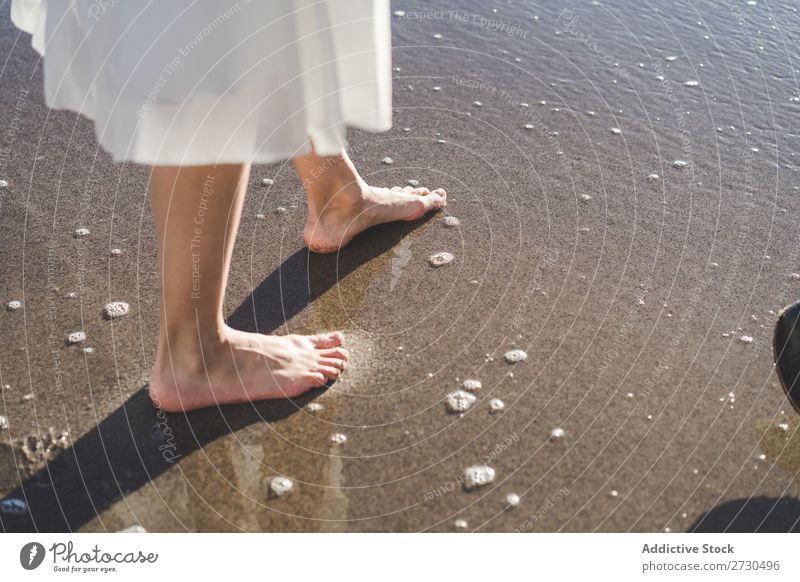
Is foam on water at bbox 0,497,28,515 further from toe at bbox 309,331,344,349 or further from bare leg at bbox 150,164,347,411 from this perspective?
toe at bbox 309,331,344,349

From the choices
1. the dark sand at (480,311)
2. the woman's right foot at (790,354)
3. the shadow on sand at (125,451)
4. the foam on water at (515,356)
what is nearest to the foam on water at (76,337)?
the dark sand at (480,311)

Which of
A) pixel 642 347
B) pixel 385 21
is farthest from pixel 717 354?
pixel 385 21

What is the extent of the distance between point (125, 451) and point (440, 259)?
0.87 meters

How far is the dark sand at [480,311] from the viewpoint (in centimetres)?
144

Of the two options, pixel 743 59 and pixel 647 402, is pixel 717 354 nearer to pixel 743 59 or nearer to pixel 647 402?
pixel 647 402

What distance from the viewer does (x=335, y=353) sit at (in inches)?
66.7

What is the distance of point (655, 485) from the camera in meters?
1.46

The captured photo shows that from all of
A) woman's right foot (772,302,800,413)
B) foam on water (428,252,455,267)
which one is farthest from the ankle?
woman's right foot (772,302,800,413)

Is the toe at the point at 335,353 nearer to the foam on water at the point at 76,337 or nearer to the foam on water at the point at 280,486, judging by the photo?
the foam on water at the point at 280,486

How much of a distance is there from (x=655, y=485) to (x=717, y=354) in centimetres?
41

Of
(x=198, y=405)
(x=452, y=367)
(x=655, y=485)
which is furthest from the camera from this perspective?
(x=452, y=367)

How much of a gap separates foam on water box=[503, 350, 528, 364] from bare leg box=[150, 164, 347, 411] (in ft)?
1.16

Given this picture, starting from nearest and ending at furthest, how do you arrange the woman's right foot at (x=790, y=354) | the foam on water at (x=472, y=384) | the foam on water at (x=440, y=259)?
1. the woman's right foot at (x=790, y=354)
2. the foam on water at (x=472, y=384)
3. the foam on water at (x=440, y=259)

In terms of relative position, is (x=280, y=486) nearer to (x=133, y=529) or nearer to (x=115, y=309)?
(x=133, y=529)
